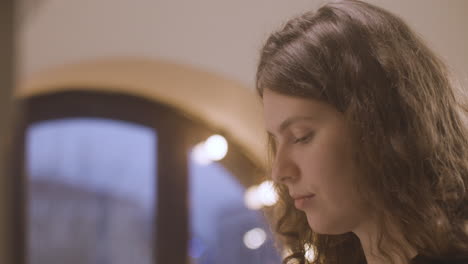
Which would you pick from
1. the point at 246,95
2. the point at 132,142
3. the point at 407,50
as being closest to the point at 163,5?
the point at 246,95

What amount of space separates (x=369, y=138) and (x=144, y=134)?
325 centimetres

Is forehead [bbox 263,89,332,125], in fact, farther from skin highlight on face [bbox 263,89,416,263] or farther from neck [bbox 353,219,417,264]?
neck [bbox 353,219,417,264]

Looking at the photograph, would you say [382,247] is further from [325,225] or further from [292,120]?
[292,120]

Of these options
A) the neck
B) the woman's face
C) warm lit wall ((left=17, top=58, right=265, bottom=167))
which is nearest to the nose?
the woman's face

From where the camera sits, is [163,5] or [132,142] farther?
[132,142]

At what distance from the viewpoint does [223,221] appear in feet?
14.5

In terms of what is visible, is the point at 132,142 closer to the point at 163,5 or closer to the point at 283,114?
the point at 163,5

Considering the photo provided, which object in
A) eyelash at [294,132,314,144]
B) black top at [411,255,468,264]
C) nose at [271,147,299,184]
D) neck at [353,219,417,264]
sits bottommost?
black top at [411,255,468,264]

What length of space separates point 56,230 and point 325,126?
3.18 meters

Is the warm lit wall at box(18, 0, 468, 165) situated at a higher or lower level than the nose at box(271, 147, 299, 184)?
higher

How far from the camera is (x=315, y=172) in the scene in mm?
1099

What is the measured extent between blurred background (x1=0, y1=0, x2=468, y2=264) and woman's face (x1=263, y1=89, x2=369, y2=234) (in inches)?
74.5

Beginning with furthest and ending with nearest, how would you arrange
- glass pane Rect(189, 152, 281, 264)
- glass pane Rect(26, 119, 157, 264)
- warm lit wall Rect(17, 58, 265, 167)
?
glass pane Rect(189, 152, 281, 264) → glass pane Rect(26, 119, 157, 264) → warm lit wall Rect(17, 58, 265, 167)

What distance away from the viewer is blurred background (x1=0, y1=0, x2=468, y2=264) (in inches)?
129
